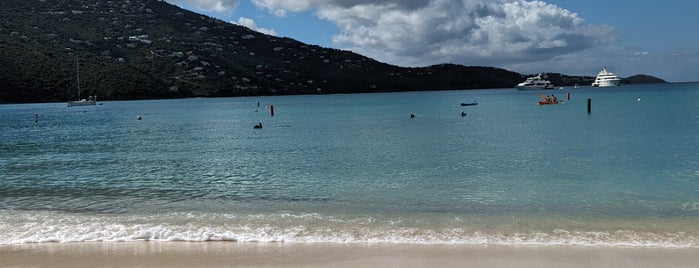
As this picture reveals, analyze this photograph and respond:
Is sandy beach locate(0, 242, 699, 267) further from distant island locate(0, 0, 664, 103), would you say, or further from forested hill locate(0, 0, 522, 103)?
forested hill locate(0, 0, 522, 103)

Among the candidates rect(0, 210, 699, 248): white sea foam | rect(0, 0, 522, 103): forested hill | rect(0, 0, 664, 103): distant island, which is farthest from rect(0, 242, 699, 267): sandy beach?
rect(0, 0, 522, 103): forested hill

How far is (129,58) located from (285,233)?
15512 cm

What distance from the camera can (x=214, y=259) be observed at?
8.86 meters

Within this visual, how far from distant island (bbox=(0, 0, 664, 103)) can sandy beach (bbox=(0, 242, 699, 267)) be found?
120 metres

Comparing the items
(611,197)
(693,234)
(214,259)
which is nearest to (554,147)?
(611,197)

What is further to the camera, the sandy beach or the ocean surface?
the ocean surface

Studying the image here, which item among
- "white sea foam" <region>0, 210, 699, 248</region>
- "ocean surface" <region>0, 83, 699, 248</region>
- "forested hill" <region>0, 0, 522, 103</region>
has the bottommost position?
"ocean surface" <region>0, 83, 699, 248</region>

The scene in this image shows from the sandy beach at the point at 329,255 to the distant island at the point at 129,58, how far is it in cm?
12014

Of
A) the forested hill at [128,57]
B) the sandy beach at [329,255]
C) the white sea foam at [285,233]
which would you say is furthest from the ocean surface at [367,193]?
the forested hill at [128,57]

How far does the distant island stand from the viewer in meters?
123

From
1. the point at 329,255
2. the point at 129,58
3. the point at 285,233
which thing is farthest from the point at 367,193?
the point at 129,58

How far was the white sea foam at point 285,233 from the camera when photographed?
32.3ft

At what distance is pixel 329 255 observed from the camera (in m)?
8.95

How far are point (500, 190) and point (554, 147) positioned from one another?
45.6ft
